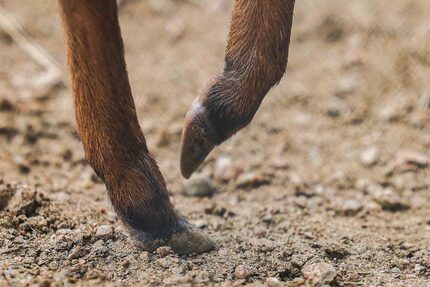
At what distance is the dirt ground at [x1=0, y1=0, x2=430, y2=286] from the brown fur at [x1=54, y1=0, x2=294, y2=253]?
17cm

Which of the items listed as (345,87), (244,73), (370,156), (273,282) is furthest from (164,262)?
(345,87)

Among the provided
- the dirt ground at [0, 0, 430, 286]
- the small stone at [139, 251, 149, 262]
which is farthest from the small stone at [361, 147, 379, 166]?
the small stone at [139, 251, 149, 262]

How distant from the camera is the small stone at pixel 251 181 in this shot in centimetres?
421

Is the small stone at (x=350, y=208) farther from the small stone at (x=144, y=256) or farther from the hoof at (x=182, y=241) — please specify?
the small stone at (x=144, y=256)

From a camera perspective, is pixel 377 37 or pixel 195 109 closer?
pixel 195 109

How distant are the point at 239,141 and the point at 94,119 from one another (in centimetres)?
196

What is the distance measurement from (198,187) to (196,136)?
120 cm

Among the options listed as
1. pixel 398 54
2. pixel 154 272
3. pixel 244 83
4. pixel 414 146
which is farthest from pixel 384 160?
pixel 154 272

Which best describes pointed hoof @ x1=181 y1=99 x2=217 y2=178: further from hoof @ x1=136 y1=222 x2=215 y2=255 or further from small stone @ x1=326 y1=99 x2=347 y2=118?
small stone @ x1=326 y1=99 x2=347 y2=118

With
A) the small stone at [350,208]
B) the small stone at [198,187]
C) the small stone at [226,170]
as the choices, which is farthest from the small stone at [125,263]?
the small stone at [226,170]

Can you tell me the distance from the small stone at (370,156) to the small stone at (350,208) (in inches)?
20.3

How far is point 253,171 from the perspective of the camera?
4.37 m

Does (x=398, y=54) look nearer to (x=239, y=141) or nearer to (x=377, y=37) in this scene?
(x=377, y=37)

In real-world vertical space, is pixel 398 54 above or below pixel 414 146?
above
